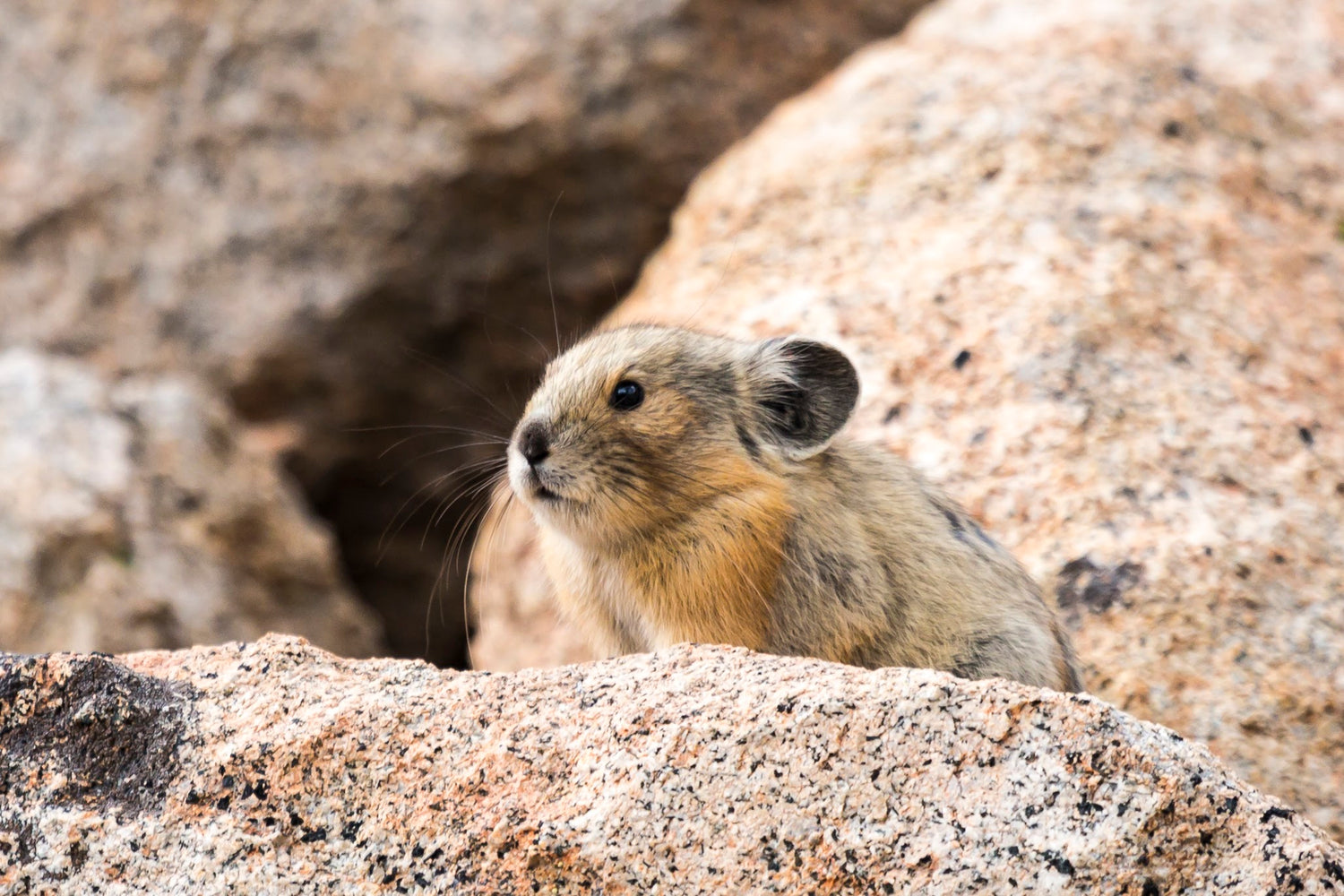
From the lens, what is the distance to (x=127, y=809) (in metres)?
4.05

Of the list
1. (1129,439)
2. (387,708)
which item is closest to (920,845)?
(387,708)

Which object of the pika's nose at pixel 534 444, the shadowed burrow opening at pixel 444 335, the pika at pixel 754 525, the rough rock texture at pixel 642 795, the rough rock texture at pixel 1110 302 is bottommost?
the shadowed burrow opening at pixel 444 335

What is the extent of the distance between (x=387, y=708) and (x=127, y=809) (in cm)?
74

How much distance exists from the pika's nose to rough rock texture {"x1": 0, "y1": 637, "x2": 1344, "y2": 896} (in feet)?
5.34

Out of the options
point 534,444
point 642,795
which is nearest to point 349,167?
point 534,444

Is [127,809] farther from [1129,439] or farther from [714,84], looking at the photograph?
[714,84]

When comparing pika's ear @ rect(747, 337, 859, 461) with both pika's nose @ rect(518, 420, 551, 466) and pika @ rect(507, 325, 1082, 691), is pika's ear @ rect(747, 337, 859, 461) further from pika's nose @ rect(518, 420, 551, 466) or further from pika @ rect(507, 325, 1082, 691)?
pika's nose @ rect(518, 420, 551, 466)

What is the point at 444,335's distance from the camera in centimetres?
1147

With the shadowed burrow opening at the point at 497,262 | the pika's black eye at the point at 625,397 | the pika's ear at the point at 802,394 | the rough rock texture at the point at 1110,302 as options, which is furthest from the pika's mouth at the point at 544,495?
the shadowed burrow opening at the point at 497,262

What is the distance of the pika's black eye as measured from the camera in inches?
237

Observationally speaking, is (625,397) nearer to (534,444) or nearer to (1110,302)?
(534,444)

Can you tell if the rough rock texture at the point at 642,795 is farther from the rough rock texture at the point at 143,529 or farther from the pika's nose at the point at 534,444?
the rough rock texture at the point at 143,529

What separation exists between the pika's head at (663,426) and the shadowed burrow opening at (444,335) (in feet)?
16.0

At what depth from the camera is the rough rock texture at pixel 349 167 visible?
11.0 meters
